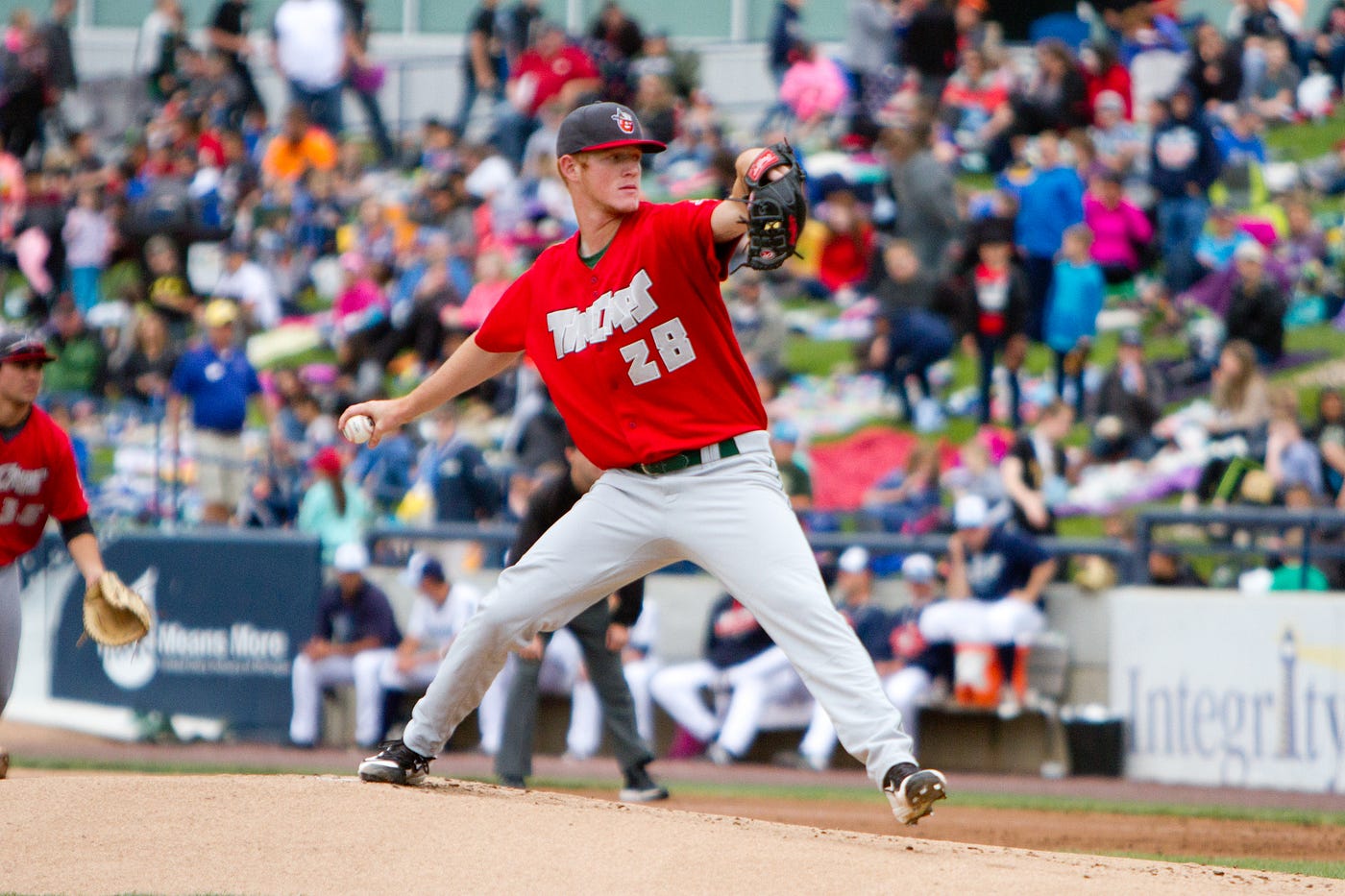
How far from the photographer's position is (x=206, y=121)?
68.3ft

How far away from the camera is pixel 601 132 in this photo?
17.7 feet

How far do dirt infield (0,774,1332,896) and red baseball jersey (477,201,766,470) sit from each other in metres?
1.19

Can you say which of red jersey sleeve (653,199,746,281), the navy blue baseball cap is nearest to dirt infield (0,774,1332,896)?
red jersey sleeve (653,199,746,281)

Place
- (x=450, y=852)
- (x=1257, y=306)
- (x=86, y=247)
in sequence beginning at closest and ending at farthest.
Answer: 1. (x=450, y=852)
2. (x=1257, y=306)
3. (x=86, y=247)

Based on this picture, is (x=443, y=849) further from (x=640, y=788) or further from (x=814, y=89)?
(x=814, y=89)

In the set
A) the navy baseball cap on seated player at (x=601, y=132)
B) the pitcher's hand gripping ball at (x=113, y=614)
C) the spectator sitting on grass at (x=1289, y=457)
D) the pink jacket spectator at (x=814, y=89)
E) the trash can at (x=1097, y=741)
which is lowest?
the trash can at (x=1097, y=741)

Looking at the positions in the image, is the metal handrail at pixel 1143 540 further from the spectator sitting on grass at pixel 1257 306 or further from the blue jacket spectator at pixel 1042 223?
the blue jacket spectator at pixel 1042 223

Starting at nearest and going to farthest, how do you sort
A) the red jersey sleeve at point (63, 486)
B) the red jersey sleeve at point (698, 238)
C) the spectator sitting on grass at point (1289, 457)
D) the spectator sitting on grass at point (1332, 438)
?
the red jersey sleeve at point (698, 238)
the red jersey sleeve at point (63, 486)
the spectator sitting on grass at point (1289, 457)
the spectator sitting on grass at point (1332, 438)

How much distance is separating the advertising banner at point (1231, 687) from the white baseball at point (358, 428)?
21.6ft

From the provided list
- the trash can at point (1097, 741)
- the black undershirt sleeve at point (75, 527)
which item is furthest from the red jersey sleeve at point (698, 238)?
the trash can at point (1097, 741)

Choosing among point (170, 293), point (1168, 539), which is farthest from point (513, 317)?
point (170, 293)

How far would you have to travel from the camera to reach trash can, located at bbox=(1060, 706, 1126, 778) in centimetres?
1109

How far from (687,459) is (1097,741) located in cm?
656

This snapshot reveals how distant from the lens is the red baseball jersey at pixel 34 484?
698 cm
